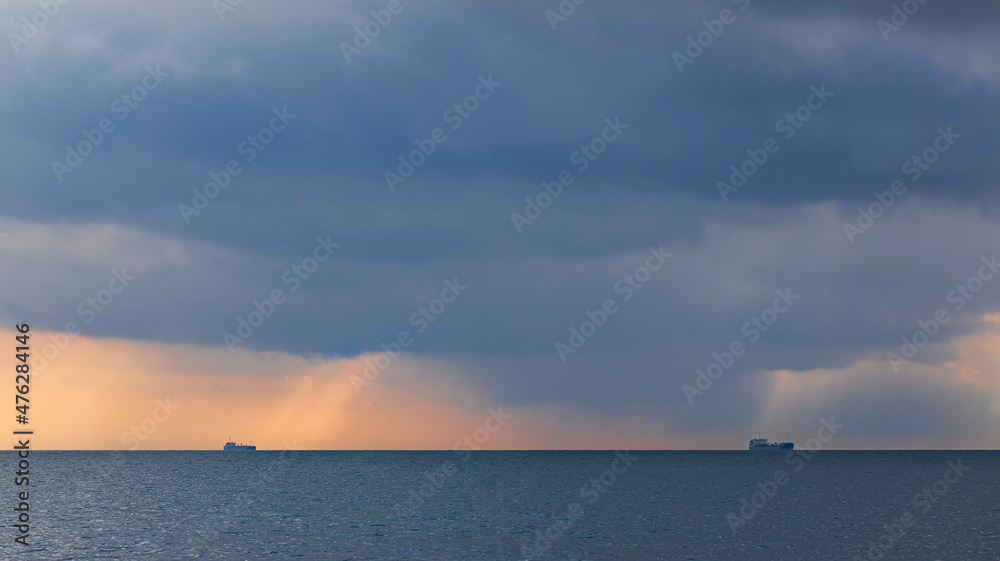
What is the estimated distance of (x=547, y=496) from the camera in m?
138

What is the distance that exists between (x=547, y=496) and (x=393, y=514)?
3985 centimetres

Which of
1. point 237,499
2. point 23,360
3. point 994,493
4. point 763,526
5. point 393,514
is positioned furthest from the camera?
point 994,493

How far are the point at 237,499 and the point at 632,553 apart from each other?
82.1m

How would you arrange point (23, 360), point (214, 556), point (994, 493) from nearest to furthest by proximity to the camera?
point (23, 360)
point (214, 556)
point (994, 493)

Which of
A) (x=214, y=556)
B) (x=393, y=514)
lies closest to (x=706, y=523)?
(x=393, y=514)

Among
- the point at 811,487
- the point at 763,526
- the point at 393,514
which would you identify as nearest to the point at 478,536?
the point at 393,514

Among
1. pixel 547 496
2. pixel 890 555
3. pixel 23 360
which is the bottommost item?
pixel 890 555

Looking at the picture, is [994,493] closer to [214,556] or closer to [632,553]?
[632,553]

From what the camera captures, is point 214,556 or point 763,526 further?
point 763,526

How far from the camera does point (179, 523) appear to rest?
310ft

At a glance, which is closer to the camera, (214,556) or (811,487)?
(214,556)

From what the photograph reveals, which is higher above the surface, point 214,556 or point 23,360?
point 23,360

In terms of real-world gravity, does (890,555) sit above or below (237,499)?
below

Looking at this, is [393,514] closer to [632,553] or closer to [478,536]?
[478,536]
